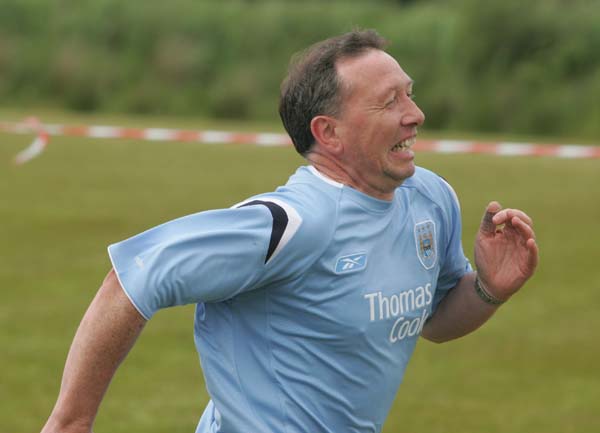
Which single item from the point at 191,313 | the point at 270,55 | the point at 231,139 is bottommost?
the point at 270,55

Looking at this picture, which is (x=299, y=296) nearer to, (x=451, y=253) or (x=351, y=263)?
(x=351, y=263)

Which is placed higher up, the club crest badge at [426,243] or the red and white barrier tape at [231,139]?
the club crest badge at [426,243]

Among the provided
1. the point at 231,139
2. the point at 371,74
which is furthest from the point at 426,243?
the point at 231,139

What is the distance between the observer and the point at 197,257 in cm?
369

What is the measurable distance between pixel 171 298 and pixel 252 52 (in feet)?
121

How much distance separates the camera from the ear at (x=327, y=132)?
13.4ft

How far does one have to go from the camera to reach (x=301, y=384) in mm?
3988

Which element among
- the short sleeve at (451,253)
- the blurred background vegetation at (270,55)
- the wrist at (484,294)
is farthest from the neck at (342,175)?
the blurred background vegetation at (270,55)

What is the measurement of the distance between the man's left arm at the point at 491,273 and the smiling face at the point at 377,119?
1.29ft

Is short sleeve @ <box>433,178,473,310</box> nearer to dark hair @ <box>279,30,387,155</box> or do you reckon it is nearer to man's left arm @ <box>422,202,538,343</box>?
man's left arm @ <box>422,202,538,343</box>

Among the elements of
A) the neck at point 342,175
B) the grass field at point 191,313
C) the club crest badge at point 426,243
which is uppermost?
the neck at point 342,175

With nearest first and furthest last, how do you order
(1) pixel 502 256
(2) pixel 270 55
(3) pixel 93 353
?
1. (3) pixel 93 353
2. (1) pixel 502 256
3. (2) pixel 270 55

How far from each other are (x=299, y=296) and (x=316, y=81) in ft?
2.15

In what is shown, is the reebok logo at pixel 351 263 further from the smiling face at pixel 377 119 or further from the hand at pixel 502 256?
the hand at pixel 502 256
